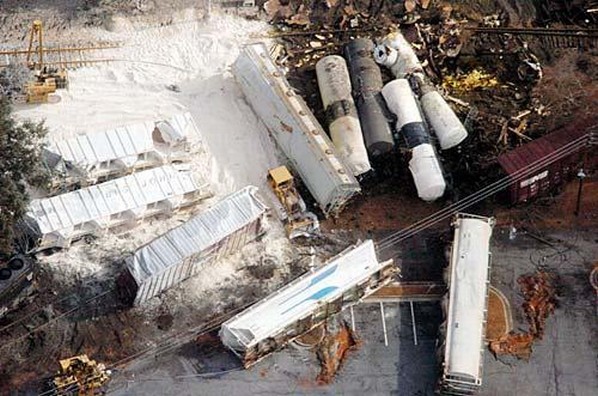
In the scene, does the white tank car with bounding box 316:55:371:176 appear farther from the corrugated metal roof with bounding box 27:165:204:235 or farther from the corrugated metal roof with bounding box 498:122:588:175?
the corrugated metal roof with bounding box 27:165:204:235

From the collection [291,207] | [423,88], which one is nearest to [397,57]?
[423,88]

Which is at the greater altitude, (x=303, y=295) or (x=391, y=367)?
(x=303, y=295)

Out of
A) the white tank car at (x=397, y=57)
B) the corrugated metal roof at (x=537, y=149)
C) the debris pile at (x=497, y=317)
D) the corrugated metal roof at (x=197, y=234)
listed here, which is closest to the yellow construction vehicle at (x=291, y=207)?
the corrugated metal roof at (x=197, y=234)

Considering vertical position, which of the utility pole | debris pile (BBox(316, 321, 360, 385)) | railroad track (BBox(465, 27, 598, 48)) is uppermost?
railroad track (BBox(465, 27, 598, 48))

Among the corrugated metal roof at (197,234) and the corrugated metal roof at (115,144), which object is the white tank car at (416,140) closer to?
the corrugated metal roof at (197,234)

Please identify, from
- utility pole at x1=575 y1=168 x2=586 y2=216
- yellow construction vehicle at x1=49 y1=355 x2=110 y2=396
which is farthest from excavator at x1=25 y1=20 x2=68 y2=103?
utility pole at x1=575 y1=168 x2=586 y2=216

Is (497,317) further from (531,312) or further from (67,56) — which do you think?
(67,56)
